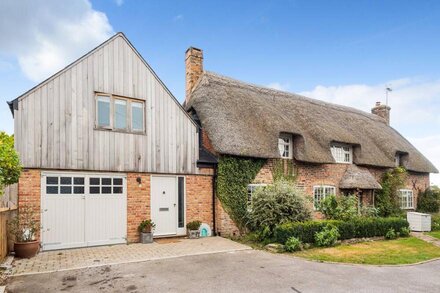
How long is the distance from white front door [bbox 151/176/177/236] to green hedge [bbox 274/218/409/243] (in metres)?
4.22

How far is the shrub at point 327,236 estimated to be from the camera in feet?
39.3

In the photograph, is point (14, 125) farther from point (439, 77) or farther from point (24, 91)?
point (439, 77)

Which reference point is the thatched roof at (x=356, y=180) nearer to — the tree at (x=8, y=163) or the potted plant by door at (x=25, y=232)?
the potted plant by door at (x=25, y=232)

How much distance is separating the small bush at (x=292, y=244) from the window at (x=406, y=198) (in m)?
14.2

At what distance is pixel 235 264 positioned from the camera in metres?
9.09

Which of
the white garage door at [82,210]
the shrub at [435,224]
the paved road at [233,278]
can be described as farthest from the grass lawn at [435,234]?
the white garage door at [82,210]

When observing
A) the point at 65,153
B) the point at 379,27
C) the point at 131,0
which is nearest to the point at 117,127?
the point at 65,153

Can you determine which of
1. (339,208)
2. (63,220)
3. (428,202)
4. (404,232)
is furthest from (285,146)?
(428,202)

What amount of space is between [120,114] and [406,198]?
2062 centimetres

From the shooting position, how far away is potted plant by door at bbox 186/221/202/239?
508 inches

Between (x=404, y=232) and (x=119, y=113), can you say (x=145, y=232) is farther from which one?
(x=404, y=232)

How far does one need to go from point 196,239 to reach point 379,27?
13.6 metres

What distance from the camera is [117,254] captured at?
393 inches

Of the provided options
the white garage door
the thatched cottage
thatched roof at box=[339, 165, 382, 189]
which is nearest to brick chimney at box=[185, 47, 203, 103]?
the thatched cottage
